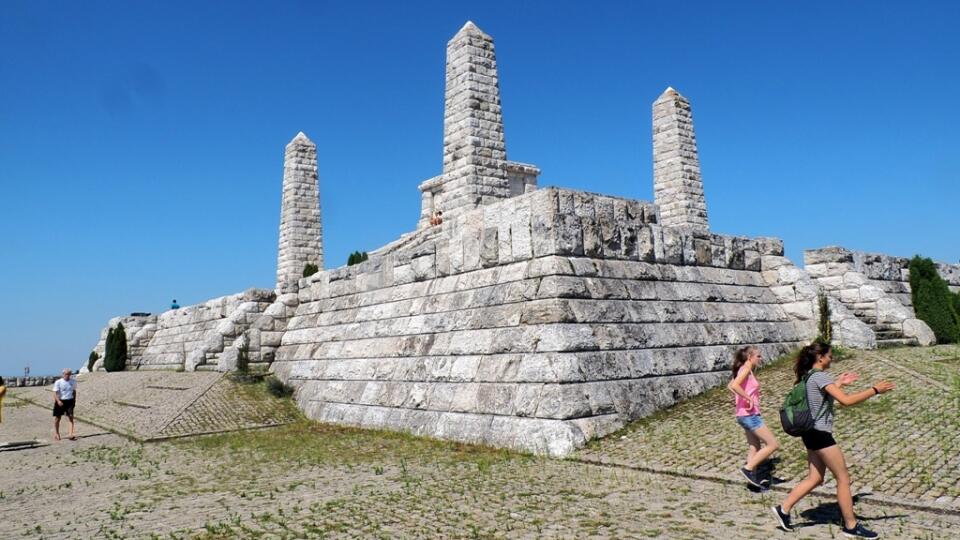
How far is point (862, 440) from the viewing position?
23.6 feet

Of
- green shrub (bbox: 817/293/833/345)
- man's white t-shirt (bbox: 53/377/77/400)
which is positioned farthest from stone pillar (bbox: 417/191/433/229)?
green shrub (bbox: 817/293/833/345)

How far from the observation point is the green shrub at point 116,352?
26062 millimetres

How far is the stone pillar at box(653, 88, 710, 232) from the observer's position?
2153 cm

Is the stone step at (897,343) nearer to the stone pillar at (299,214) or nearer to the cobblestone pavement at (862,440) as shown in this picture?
the cobblestone pavement at (862,440)

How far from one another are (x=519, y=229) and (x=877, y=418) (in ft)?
16.8

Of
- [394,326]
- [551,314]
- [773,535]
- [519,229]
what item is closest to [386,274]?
[394,326]

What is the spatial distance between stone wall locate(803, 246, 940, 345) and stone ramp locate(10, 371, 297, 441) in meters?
11.2

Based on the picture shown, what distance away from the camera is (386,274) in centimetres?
1354

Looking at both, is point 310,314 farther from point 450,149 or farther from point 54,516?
point 54,516

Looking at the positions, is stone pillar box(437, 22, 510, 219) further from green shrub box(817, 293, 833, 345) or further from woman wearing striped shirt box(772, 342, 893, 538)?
woman wearing striped shirt box(772, 342, 893, 538)

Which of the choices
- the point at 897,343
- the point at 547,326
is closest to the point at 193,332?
the point at 547,326

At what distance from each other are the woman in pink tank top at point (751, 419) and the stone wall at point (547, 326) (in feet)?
7.29

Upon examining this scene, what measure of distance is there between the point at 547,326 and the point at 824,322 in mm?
6216

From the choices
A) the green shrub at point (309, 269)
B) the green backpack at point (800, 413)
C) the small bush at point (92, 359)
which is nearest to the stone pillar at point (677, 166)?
the green shrub at point (309, 269)
